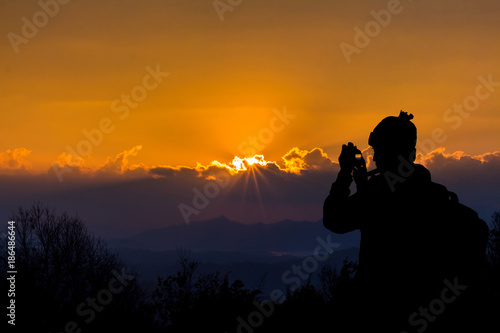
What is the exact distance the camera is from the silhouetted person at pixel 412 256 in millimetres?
3066

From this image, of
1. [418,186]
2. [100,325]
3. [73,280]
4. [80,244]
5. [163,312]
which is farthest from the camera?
[80,244]

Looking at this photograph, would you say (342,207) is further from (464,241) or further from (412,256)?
(464,241)

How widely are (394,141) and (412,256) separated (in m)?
0.77

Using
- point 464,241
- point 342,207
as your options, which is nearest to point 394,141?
point 342,207

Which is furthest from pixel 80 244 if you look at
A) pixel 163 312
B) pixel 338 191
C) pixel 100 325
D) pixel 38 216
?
pixel 338 191

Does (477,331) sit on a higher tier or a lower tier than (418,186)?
lower

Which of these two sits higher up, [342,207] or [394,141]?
[394,141]

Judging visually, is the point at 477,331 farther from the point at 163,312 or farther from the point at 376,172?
the point at 163,312

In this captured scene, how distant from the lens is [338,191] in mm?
3496

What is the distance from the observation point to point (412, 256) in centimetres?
311

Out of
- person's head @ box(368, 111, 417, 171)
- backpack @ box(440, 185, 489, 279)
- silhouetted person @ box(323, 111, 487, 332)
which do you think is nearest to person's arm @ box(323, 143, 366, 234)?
silhouetted person @ box(323, 111, 487, 332)

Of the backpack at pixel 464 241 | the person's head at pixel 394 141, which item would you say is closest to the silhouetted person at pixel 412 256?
the backpack at pixel 464 241

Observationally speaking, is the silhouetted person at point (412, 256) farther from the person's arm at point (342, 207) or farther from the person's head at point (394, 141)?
the person's head at point (394, 141)

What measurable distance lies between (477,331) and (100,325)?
8228 millimetres
